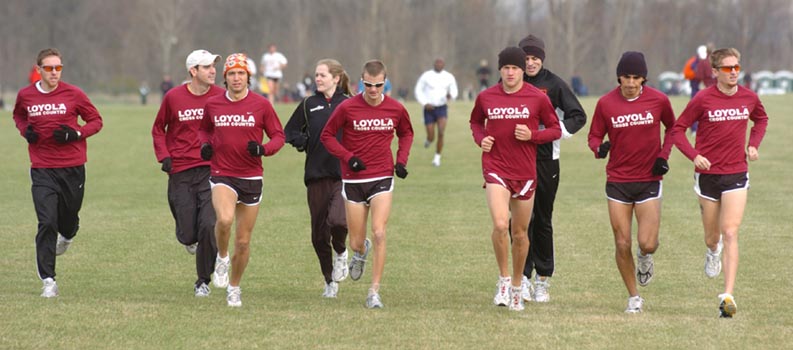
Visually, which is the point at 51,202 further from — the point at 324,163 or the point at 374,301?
the point at 374,301

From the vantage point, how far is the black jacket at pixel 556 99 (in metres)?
10.9

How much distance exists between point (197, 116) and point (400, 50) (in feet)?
270

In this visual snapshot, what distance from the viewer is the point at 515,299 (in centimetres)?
1032

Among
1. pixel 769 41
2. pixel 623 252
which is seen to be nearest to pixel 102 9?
pixel 769 41

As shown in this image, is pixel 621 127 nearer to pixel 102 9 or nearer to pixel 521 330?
pixel 521 330

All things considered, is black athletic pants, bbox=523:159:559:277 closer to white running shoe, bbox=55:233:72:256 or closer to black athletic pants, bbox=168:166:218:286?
black athletic pants, bbox=168:166:218:286

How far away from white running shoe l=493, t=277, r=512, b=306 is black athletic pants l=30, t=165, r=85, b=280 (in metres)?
4.05

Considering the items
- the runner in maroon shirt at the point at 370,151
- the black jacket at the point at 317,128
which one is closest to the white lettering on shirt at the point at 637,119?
the runner in maroon shirt at the point at 370,151

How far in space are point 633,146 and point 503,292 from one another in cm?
160

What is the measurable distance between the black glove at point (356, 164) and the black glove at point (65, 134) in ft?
8.99

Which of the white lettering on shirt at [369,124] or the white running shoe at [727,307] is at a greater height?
the white lettering on shirt at [369,124]

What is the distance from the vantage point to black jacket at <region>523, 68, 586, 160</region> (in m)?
10.9

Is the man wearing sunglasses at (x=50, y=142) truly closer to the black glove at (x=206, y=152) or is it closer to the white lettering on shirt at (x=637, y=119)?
the black glove at (x=206, y=152)

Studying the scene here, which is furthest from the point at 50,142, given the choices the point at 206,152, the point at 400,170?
the point at 400,170
